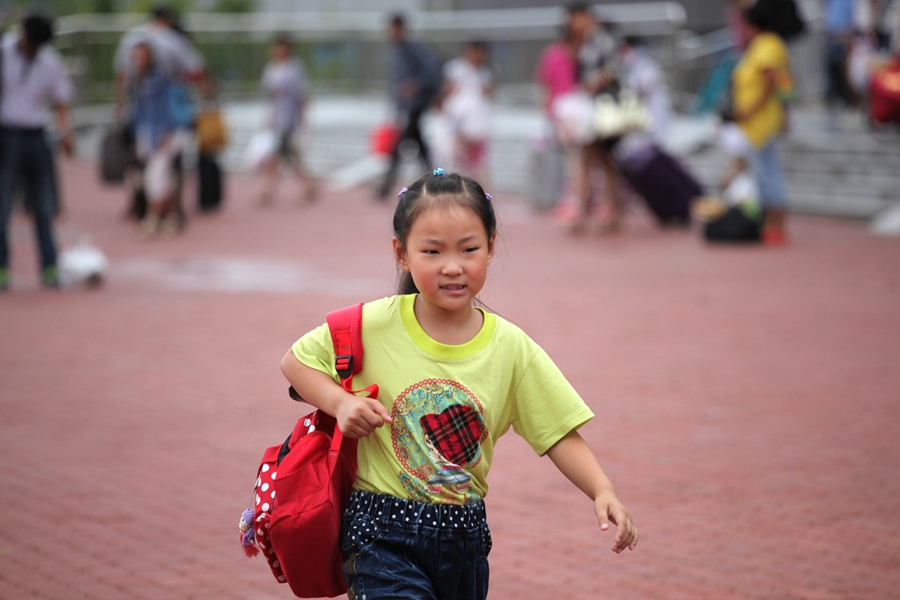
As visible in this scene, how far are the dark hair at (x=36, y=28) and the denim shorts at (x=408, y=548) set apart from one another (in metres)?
8.37

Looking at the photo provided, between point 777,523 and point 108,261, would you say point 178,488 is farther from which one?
point 108,261

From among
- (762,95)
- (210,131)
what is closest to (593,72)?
(762,95)

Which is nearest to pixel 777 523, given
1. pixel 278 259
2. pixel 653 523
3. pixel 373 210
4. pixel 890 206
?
pixel 653 523

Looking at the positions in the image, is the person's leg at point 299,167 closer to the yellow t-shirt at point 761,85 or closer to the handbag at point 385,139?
the handbag at point 385,139

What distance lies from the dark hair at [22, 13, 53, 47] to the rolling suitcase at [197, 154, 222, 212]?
5974 mm

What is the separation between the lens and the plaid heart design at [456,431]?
108 inches

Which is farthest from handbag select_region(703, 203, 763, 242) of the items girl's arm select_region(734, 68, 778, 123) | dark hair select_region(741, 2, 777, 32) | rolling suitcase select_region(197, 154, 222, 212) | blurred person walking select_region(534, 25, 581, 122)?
rolling suitcase select_region(197, 154, 222, 212)

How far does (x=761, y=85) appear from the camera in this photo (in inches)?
464

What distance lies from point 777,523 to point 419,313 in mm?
2505

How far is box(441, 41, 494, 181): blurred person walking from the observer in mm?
16859

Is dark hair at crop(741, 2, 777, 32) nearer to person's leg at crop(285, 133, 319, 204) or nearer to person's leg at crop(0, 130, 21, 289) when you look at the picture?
person's leg at crop(0, 130, 21, 289)

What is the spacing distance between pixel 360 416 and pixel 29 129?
833 centimetres

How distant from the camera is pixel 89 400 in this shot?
22.0ft

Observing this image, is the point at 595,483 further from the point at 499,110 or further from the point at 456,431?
the point at 499,110
